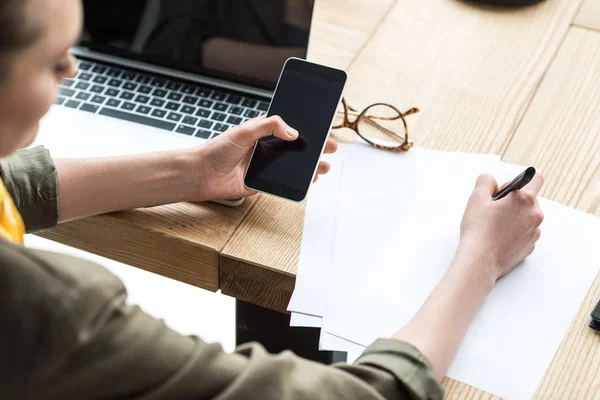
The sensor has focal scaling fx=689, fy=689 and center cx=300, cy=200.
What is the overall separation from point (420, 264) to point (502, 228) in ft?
0.34

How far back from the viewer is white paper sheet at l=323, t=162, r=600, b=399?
2.35ft

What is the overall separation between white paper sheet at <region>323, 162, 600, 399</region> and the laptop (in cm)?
29

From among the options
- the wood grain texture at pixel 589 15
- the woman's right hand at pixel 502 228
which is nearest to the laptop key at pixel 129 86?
the woman's right hand at pixel 502 228

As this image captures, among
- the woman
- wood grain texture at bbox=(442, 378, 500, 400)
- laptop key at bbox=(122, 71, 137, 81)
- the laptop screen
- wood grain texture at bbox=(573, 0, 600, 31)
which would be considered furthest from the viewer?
wood grain texture at bbox=(573, 0, 600, 31)

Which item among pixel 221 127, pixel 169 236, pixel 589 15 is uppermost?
pixel 589 15

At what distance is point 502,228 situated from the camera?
795 millimetres

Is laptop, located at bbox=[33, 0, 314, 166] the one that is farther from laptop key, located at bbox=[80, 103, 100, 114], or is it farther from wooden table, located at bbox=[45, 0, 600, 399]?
wooden table, located at bbox=[45, 0, 600, 399]

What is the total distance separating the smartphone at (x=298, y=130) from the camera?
0.86 meters

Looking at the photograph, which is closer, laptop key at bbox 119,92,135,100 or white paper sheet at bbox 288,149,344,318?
white paper sheet at bbox 288,149,344,318

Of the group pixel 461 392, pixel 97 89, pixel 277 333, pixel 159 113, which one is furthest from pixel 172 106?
pixel 461 392

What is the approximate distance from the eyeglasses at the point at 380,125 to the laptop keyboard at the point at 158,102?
12 cm

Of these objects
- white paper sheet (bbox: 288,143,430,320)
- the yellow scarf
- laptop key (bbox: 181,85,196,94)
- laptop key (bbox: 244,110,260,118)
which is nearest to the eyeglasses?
white paper sheet (bbox: 288,143,430,320)

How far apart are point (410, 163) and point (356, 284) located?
225 millimetres

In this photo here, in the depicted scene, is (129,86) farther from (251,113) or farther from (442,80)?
(442,80)
